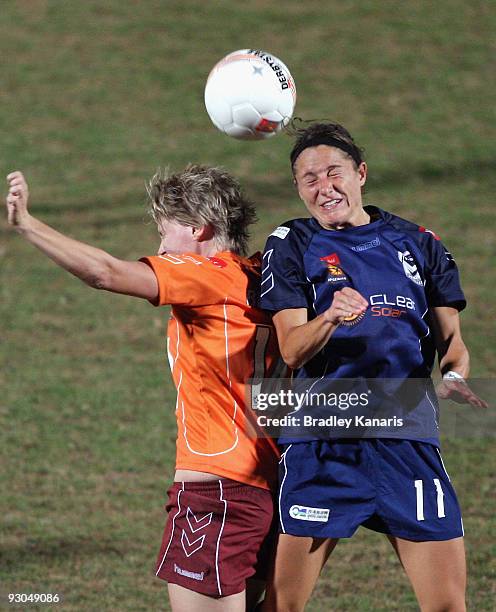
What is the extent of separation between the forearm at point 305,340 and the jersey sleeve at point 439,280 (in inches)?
21.3

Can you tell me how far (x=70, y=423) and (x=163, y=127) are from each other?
7987mm

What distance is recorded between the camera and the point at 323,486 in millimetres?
3766

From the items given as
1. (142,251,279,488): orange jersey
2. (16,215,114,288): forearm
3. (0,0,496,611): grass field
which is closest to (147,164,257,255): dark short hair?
(142,251,279,488): orange jersey

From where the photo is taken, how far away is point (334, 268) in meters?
3.85

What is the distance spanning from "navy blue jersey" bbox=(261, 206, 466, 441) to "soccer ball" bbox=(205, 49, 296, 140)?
0.69 metres

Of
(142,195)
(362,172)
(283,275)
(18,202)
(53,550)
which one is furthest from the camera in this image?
(142,195)

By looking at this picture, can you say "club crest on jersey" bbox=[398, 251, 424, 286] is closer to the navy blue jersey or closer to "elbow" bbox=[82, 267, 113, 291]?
the navy blue jersey

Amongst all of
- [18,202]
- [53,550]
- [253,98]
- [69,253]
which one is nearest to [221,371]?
[69,253]

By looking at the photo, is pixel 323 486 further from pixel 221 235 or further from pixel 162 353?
pixel 162 353

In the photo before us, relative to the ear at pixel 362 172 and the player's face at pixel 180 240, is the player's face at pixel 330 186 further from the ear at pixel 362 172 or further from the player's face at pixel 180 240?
the player's face at pixel 180 240

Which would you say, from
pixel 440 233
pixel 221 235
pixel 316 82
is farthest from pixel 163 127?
pixel 221 235

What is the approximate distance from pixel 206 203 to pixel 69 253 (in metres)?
0.69

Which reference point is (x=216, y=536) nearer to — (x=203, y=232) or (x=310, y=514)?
(x=310, y=514)

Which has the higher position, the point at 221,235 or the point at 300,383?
the point at 221,235
